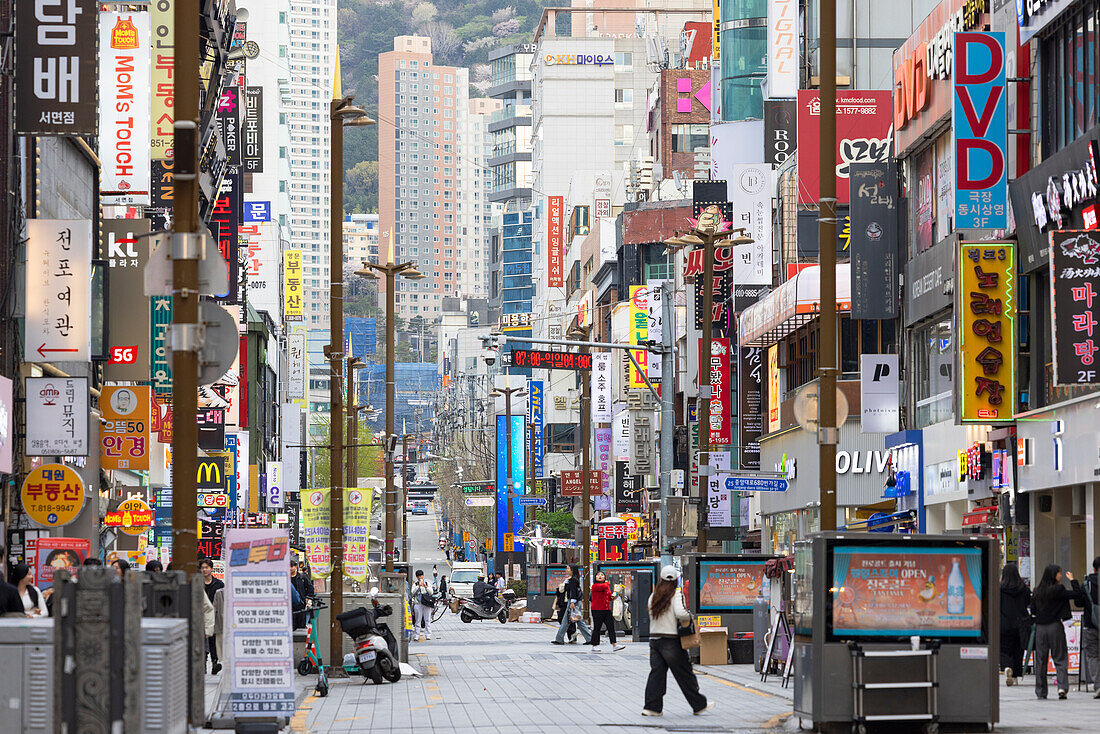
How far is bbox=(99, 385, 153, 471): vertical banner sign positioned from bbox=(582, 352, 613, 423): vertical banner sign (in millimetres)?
68627

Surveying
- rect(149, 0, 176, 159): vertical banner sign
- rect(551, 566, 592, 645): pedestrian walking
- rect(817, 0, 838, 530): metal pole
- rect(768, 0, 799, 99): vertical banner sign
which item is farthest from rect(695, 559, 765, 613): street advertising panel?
rect(768, 0, 799, 99): vertical banner sign

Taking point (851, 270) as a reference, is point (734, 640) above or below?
below

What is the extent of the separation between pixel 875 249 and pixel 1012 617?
636 inches

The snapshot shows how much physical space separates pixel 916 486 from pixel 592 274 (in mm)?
83460

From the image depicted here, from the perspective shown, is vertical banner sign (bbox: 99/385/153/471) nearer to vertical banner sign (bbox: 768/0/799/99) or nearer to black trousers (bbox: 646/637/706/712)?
black trousers (bbox: 646/637/706/712)

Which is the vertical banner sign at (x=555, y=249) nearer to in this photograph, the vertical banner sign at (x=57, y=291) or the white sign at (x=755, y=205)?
the white sign at (x=755, y=205)

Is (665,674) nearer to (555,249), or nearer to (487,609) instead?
(487,609)

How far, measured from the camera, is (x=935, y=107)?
119ft

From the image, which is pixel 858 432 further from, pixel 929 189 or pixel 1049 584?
pixel 1049 584

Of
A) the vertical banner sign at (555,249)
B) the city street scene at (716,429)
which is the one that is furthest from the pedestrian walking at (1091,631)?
the vertical banner sign at (555,249)

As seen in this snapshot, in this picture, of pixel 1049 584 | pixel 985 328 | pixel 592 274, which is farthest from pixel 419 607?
pixel 592 274

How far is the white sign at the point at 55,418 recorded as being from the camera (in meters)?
30.5

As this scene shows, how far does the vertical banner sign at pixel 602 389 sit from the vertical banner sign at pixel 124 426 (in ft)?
225

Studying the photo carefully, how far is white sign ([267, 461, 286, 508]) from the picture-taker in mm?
95688
